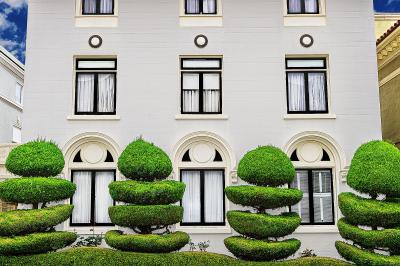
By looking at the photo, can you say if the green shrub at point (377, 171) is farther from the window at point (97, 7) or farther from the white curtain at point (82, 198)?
the window at point (97, 7)

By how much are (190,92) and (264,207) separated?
17.0ft

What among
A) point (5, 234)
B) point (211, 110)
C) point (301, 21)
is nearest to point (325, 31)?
point (301, 21)

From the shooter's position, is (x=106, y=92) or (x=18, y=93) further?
(x=18, y=93)

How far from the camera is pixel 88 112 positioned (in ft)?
58.0

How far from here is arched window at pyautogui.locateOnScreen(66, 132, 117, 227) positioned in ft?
56.3

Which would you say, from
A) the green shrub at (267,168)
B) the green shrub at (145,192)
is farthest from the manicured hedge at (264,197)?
the green shrub at (145,192)

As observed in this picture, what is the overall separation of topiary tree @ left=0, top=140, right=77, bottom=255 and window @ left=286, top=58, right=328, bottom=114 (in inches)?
325

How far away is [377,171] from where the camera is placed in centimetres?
1394

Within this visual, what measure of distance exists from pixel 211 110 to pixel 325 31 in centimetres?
502

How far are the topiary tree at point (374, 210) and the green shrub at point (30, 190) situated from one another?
333 inches

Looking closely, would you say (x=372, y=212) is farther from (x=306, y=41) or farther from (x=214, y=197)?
(x=306, y=41)

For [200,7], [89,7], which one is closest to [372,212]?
[200,7]

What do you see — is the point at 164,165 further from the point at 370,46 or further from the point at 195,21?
the point at 370,46

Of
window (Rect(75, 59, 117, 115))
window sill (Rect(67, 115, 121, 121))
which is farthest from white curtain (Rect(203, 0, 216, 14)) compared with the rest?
window sill (Rect(67, 115, 121, 121))
